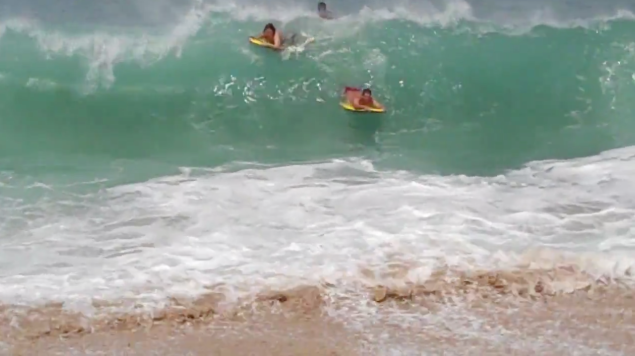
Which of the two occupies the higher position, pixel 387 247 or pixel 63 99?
pixel 63 99

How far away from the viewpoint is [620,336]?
6.80 metres

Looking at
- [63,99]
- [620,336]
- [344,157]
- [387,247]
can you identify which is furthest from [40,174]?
[620,336]

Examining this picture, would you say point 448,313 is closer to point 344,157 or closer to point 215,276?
point 215,276

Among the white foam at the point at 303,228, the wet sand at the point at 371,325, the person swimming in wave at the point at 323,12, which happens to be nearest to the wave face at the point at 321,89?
the person swimming in wave at the point at 323,12

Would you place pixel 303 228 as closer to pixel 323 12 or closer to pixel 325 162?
pixel 325 162

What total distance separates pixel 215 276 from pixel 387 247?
189 centimetres

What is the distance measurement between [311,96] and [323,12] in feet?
5.43

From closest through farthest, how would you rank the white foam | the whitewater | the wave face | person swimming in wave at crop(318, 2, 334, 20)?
the whitewater → the white foam → the wave face → person swimming in wave at crop(318, 2, 334, 20)

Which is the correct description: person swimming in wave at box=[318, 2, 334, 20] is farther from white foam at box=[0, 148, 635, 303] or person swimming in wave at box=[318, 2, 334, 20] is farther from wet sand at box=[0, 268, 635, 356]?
wet sand at box=[0, 268, 635, 356]

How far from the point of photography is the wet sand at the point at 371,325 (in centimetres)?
676

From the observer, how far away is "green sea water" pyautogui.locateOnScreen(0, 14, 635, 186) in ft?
33.0

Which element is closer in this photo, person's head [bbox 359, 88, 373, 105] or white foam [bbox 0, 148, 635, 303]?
white foam [bbox 0, 148, 635, 303]

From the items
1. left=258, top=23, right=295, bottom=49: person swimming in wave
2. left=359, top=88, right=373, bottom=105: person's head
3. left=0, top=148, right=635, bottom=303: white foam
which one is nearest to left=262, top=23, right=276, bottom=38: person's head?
left=258, top=23, right=295, bottom=49: person swimming in wave

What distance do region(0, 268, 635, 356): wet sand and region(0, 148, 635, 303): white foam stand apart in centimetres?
33
